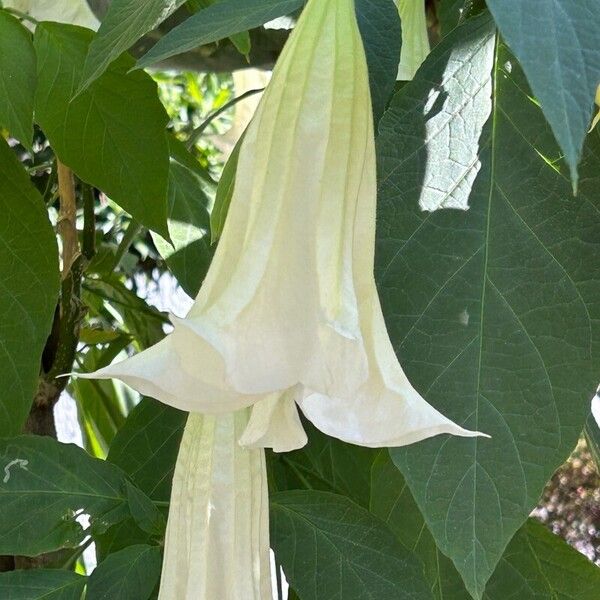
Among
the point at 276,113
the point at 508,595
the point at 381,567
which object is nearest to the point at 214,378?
the point at 276,113

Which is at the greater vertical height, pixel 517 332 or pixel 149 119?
pixel 149 119

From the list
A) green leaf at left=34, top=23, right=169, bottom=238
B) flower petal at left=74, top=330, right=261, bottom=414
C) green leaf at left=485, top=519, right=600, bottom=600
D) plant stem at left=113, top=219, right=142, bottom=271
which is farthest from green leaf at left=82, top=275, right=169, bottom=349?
flower petal at left=74, top=330, right=261, bottom=414

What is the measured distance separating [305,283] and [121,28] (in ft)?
0.52

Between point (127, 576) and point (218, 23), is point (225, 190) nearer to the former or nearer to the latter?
point (218, 23)

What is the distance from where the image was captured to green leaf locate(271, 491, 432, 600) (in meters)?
0.54

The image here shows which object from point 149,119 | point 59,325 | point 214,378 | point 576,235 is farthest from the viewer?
point 59,325

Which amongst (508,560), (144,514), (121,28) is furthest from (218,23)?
(508,560)

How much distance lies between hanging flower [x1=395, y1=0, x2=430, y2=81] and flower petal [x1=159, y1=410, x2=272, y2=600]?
0.23 meters

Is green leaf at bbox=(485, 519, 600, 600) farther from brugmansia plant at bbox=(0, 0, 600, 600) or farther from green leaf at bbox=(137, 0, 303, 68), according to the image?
green leaf at bbox=(137, 0, 303, 68)

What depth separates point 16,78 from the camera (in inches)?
21.6

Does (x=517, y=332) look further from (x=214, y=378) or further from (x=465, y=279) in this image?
(x=214, y=378)

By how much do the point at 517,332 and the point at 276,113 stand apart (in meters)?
0.15

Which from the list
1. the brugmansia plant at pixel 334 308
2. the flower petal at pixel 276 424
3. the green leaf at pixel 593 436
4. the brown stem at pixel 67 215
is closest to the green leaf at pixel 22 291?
the brugmansia plant at pixel 334 308

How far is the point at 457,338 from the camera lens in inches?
17.9
